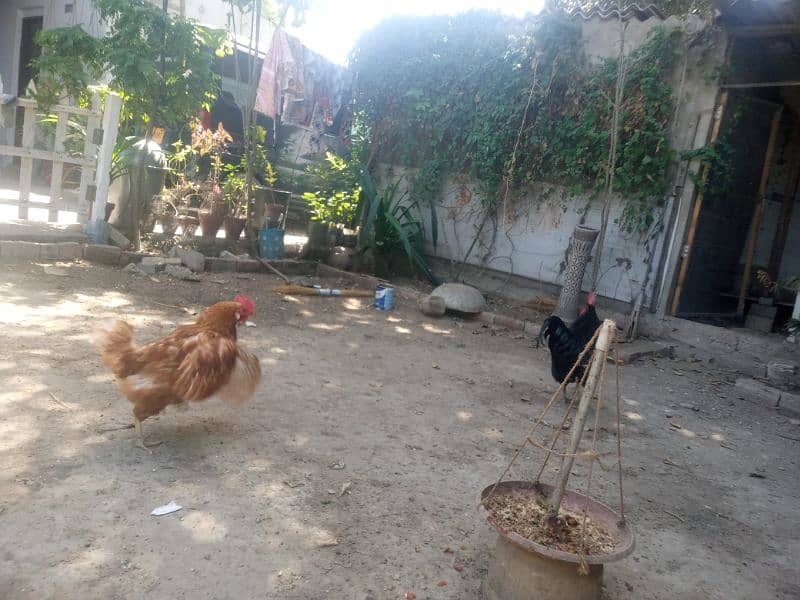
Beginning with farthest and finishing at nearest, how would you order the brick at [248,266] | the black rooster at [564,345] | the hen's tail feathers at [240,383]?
1. the brick at [248,266]
2. the black rooster at [564,345]
3. the hen's tail feathers at [240,383]

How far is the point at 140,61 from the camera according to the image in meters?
7.26

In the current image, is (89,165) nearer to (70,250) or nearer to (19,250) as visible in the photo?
(70,250)

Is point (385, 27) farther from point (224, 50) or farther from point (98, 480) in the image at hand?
point (98, 480)

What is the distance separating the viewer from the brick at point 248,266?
8578 mm

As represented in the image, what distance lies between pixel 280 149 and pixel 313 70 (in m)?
2.38

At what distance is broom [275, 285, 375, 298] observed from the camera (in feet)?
25.6

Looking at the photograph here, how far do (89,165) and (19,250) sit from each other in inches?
59.5

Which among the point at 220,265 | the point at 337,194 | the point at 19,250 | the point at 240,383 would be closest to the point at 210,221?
the point at 220,265

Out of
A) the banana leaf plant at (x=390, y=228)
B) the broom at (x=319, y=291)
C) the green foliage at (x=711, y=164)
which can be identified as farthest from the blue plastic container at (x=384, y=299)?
the green foliage at (x=711, y=164)

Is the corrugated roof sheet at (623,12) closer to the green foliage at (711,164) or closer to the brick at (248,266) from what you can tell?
the green foliage at (711,164)

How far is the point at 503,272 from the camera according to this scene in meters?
9.66

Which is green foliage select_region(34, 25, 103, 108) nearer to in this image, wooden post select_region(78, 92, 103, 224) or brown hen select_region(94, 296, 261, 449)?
wooden post select_region(78, 92, 103, 224)

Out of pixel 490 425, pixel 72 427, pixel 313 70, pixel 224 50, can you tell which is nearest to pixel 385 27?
pixel 313 70

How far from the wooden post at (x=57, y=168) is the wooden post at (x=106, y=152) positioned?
1.39ft
